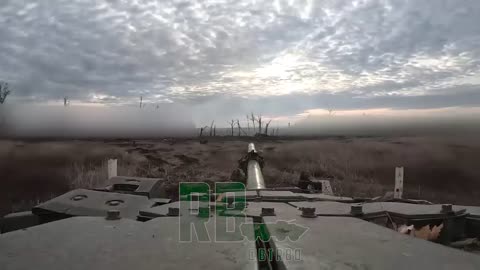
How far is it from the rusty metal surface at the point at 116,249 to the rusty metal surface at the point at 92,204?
124cm

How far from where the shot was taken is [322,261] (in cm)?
183

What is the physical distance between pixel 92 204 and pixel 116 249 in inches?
84.3

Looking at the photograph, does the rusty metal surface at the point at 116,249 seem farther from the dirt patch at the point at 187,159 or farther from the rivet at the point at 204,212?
the dirt patch at the point at 187,159

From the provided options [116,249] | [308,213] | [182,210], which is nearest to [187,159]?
[182,210]

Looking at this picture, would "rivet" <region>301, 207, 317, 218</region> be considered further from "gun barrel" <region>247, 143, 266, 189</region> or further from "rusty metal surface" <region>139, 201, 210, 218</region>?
"gun barrel" <region>247, 143, 266, 189</region>

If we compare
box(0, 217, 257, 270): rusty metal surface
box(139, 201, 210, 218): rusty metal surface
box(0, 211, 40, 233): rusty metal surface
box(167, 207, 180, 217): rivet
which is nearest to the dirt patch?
box(0, 211, 40, 233): rusty metal surface

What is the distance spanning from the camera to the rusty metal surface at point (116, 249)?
5.90ft

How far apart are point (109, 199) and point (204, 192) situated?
1.07 m

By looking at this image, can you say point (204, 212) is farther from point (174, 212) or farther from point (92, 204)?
point (92, 204)

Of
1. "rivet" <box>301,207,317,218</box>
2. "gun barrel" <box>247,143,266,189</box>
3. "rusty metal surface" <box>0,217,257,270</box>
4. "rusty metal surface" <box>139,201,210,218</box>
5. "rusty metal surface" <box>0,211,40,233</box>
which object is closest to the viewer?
"rusty metal surface" <box>0,217,257,270</box>

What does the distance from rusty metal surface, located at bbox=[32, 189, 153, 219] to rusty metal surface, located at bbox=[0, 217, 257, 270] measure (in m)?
1.24

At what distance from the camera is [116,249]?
201cm

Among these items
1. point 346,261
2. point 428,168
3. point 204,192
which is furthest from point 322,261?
point 428,168

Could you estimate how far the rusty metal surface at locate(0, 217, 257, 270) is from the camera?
1.80 meters
